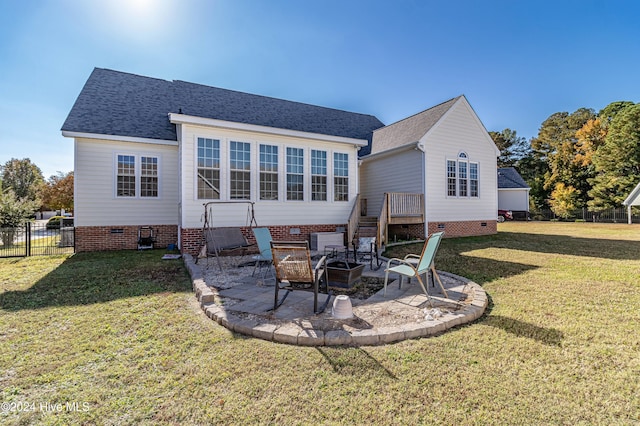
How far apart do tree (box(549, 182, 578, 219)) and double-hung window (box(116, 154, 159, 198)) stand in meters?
34.4

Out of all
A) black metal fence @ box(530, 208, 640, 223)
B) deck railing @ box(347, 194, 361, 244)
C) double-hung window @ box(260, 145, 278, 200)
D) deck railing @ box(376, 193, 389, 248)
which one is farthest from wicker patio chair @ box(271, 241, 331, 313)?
black metal fence @ box(530, 208, 640, 223)

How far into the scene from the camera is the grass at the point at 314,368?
2127 mm

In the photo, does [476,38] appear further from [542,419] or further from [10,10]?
[10,10]

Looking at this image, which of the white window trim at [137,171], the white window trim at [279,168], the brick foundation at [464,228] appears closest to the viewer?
the white window trim at [279,168]

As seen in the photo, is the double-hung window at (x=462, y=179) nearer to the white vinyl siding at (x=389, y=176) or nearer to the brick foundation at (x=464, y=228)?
the brick foundation at (x=464, y=228)

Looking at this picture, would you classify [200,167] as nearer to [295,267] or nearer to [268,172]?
[268,172]

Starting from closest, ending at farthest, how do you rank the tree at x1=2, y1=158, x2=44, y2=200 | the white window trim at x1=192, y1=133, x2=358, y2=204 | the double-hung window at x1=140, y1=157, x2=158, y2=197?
the white window trim at x1=192, y1=133, x2=358, y2=204 → the double-hung window at x1=140, y1=157, x2=158, y2=197 → the tree at x1=2, y1=158, x2=44, y2=200

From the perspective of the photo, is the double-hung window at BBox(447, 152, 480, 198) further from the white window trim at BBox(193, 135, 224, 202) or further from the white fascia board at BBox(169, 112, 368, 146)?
the white window trim at BBox(193, 135, 224, 202)

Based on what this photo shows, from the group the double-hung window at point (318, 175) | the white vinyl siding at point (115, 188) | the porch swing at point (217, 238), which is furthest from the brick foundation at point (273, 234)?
the white vinyl siding at point (115, 188)

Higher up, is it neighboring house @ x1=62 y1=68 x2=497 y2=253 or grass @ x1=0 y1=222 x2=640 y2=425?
neighboring house @ x1=62 y1=68 x2=497 y2=253

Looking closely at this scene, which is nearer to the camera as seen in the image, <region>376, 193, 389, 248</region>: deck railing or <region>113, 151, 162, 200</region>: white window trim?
<region>113, 151, 162, 200</region>: white window trim

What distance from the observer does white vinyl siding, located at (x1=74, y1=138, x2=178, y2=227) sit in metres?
10.2

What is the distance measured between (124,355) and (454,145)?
14.2 meters

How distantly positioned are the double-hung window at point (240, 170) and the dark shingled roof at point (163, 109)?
3.06m
